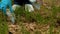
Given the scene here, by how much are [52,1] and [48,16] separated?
426mm

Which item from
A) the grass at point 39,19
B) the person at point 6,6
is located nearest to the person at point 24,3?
the grass at point 39,19

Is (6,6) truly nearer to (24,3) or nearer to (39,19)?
(24,3)

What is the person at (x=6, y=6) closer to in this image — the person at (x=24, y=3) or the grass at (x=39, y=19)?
the grass at (x=39, y=19)

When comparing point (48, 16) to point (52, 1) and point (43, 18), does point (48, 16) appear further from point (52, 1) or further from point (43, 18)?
point (52, 1)

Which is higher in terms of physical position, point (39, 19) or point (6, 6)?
point (6, 6)

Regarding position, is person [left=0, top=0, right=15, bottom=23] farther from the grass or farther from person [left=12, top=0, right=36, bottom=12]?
person [left=12, top=0, right=36, bottom=12]

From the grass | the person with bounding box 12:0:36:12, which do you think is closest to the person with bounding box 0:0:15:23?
the grass

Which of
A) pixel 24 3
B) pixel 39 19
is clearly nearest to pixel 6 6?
pixel 24 3

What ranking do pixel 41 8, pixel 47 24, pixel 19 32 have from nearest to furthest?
pixel 19 32 < pixel 47 24 < pixel 41 8

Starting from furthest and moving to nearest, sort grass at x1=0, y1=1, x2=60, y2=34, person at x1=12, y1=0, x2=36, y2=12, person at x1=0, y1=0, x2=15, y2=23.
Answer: person at x1=12, y1=0, x2=36, y2=12 → person at x1=0, y1=0, x2=15, y2=23 → grass at x1=0, y1=1, x2=60, y2=34

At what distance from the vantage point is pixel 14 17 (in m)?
2.97

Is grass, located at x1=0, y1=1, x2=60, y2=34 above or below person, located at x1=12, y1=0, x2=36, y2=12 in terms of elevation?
below

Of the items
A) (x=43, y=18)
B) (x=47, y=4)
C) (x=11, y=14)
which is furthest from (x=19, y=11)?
(x=47, y=4)

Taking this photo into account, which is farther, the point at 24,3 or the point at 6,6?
the point at 24,3
